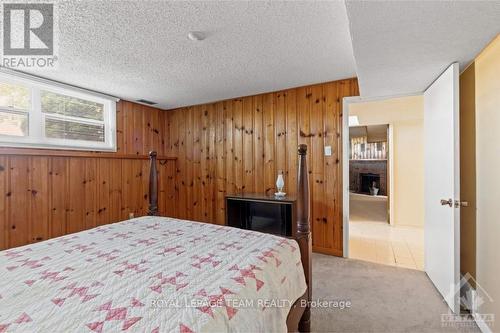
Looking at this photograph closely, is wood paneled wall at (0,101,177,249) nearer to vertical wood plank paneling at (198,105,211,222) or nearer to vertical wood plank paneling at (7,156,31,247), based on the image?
vertical wood plank paneling at (7,156,31,247)

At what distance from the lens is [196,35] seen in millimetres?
1907

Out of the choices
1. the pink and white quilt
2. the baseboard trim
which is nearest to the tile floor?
the baseboard trim

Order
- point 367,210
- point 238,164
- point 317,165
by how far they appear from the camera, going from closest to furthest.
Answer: point 317,165 → point 238,164 → point 367,210

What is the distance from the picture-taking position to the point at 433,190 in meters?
2.28

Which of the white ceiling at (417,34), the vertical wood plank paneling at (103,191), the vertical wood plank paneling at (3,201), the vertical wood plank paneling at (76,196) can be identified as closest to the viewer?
the white ceiling at (417,34)

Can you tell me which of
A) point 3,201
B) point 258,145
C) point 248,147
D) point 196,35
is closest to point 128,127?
point 3,201

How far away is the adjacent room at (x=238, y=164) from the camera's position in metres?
1.11

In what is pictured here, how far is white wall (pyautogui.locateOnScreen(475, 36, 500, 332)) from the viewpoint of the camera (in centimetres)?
155

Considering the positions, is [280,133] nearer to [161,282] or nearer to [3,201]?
[161,282]

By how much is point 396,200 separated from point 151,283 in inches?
190

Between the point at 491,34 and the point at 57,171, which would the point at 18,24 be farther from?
the point at 491,34

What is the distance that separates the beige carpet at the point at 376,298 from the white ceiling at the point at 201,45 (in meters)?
2.25
